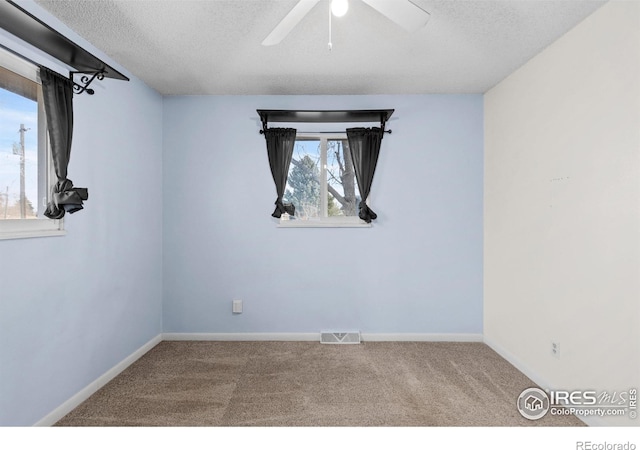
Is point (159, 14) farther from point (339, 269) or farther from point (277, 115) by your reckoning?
point (339, 269)

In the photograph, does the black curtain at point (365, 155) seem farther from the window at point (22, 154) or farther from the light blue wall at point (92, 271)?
the window at point (22, 154)

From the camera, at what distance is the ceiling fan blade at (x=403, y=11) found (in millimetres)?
1531

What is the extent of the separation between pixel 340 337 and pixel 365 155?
1871mm

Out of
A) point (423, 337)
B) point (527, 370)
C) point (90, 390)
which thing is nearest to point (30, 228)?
point (90, 390)

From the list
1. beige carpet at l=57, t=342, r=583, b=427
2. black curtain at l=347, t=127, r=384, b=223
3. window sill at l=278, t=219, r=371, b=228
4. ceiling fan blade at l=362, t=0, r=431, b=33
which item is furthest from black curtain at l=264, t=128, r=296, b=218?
ceiling fan blade at l=362, t=0, r=431, b=33

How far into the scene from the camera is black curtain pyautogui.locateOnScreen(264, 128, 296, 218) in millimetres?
3430

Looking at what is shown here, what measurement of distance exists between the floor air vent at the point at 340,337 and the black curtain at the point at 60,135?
94.6 inches

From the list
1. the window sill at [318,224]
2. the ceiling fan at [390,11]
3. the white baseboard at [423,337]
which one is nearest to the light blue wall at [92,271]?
the window sill at [318,224]

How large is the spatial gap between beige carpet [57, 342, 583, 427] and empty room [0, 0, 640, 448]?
0.8 inches

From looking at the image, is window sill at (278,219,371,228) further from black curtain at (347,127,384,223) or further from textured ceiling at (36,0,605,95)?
textured ceiling at (36,0,605,95)

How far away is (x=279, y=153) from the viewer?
3430mm

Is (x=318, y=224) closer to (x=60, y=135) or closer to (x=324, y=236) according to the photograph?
(x=324, y=236)

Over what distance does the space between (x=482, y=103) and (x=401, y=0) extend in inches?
94.6

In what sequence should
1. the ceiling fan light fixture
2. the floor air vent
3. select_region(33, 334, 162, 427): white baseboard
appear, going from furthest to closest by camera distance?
the floor air vent < select_region(33, 334, 162, 427): white baseboard < the ceiling fan light fixture
